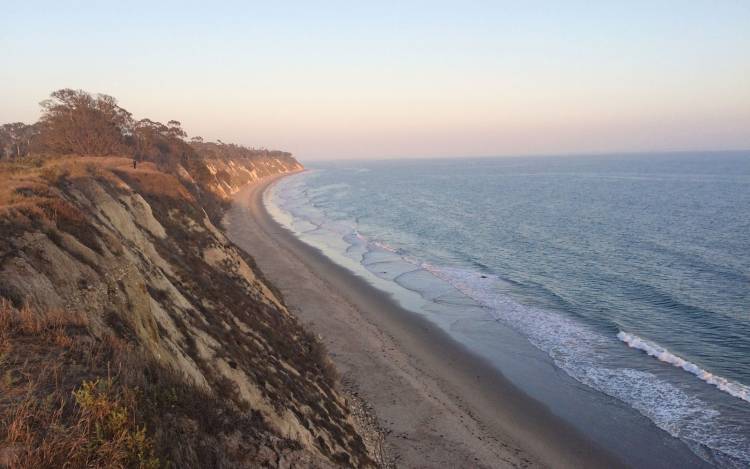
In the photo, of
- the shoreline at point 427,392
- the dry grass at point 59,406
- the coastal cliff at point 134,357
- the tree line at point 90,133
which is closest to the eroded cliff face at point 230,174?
the tree line at point 90,133

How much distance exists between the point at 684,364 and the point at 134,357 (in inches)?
1080

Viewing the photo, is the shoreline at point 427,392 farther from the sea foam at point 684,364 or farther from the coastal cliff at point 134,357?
the sea foam at point 684,364

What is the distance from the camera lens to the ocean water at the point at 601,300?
20922mm

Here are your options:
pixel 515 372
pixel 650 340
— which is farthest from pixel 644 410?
pixel 650 340

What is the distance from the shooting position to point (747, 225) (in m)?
59.6

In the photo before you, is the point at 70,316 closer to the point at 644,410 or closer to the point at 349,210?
the point at 644,410

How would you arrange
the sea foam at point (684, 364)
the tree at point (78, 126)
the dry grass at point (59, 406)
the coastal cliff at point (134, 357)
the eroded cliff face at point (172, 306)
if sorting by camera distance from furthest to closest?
the tree at point (78, 126) < the sea foam at point (684, 364) < the eroded cliff face at point (172, 306) < the coastal cliff at point (134, 357) < the dry grass at point (59, 406)

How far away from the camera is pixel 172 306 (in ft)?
49.1

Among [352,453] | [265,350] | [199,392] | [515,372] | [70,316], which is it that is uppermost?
[70,316]

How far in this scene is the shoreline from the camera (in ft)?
59.3

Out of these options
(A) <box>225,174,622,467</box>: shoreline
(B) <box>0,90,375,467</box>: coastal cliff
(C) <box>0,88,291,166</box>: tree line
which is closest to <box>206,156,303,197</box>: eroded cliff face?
(C) <box>0,88,291,166</box>: tree line

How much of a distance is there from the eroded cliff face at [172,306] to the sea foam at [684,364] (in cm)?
1887

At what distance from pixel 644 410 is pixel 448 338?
11.5 m

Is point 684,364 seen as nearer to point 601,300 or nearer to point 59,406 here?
point 601,300
